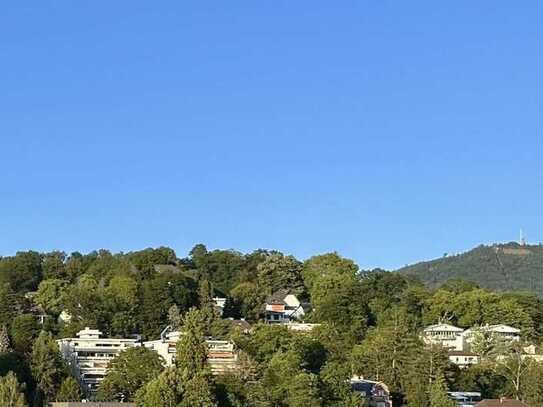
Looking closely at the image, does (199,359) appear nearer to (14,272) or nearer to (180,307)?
(180,307)

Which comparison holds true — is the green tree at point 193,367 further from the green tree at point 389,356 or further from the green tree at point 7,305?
the green tree at point 7,305

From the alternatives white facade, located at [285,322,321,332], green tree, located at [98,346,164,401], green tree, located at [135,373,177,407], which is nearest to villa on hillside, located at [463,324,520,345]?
white facade, located at [285,322,321,332]

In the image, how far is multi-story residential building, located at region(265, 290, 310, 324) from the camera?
7781 centimetres

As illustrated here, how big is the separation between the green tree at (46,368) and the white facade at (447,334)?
23842mm

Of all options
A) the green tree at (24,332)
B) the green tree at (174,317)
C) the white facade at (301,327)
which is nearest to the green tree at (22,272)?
the green tree at (174,317)

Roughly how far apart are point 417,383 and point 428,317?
21.0 metres

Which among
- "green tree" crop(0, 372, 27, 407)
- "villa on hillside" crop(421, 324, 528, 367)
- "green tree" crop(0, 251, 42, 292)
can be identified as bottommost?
"green tree" crop(0, 372, 27, 407)

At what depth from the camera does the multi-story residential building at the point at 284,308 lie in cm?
7781

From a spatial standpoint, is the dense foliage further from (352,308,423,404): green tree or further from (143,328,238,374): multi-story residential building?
(143,328,238,374): multi-story residential building

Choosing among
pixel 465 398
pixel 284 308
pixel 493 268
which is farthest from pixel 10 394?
pixel 493 268

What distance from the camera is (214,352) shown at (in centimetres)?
5822

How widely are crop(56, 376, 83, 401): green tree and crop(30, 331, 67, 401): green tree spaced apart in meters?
0.50

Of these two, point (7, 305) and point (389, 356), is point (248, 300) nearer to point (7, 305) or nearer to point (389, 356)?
point (7, 305)

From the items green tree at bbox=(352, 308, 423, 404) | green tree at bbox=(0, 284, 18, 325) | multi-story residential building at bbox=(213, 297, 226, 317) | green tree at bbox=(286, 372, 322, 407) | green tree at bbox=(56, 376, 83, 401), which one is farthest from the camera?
multi-story residential building at bbox=(213, 297, 226, 317)
